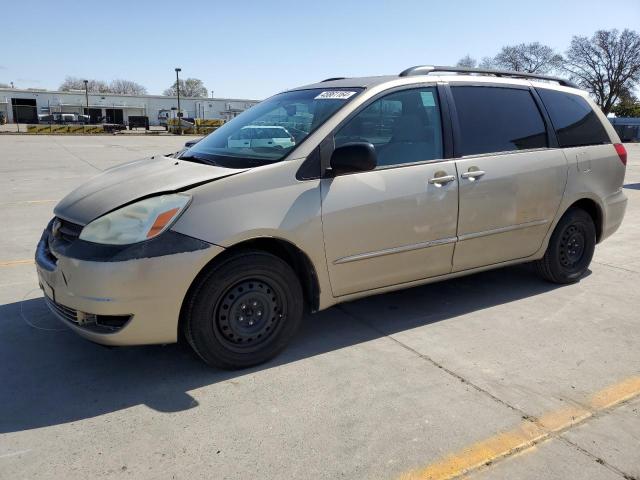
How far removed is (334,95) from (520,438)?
249 centimetres

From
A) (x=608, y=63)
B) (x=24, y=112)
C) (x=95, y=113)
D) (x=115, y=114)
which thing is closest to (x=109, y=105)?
(x=115, y=114)

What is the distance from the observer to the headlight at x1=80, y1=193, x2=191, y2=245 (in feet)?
9.46

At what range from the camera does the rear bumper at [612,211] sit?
5004 millimetres

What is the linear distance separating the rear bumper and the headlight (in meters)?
4.03

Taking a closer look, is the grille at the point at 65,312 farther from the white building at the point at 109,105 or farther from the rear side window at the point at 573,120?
the white building at the point at 109,105

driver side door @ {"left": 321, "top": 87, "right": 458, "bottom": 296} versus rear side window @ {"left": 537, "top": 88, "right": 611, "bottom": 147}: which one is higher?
rear side window @ {"left": 537, "top": 88, "right": 611, "bottom": 147}

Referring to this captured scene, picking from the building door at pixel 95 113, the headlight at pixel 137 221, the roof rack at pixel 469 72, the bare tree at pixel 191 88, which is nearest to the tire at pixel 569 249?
the roof rack at pixel 469 72

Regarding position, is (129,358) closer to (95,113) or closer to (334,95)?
(334,95)

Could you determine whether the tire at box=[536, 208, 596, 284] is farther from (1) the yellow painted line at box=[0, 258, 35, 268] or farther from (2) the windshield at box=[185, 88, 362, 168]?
(1) the yellow painted line at box=[0, 258, 35, 268]

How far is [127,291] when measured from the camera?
282cm

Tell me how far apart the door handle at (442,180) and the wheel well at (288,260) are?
1105 mm

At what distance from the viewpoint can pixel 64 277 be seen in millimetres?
2953

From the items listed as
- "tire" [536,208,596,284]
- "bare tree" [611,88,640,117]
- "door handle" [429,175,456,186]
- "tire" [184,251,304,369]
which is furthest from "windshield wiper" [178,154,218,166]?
"bare tree" [611,88,640,117]

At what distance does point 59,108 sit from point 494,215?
80851 millimetres
